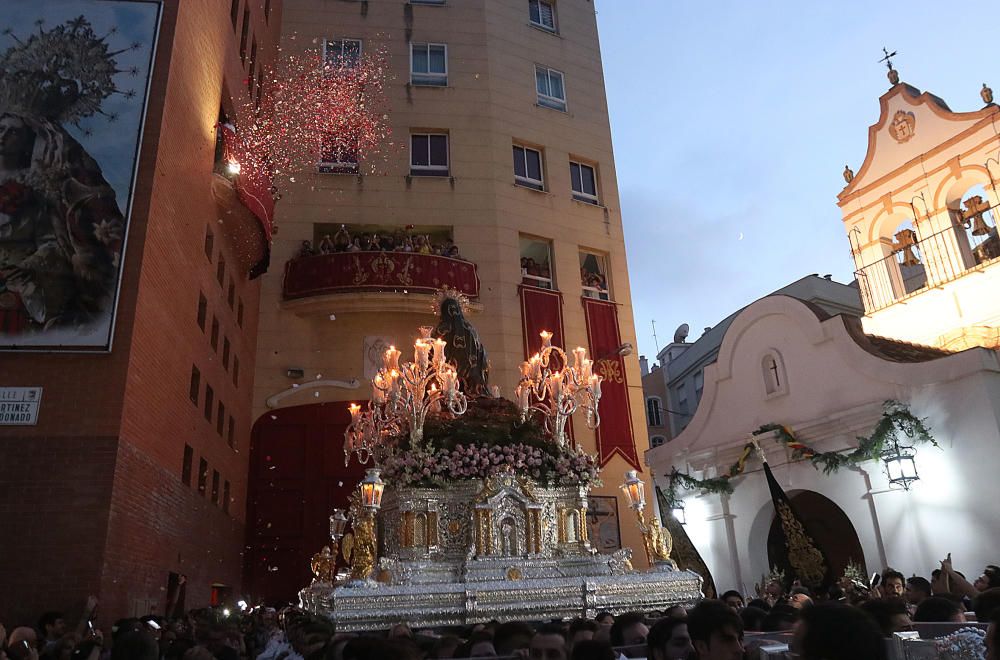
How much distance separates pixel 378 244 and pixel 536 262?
552cm

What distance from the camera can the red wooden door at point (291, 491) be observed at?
1953 centimetres

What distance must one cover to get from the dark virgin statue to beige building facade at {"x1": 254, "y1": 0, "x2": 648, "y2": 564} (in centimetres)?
771

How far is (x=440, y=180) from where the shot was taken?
24.3 meters

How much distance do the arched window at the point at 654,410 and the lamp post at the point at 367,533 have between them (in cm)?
3159

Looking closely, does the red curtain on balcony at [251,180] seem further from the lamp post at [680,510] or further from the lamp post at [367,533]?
the lamp post at [680,510]

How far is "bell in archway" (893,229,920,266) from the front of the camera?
19078 millimetres

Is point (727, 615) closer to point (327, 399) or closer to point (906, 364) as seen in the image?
point (906, 364)

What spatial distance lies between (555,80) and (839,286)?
15577 millimetres

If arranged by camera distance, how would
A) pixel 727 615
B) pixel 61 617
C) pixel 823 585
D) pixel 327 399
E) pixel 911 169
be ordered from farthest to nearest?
pixel 327 399, pixel 911 169, pixel 823 585, pixel 61 617, pixel 727 615

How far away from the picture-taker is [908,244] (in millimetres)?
19094

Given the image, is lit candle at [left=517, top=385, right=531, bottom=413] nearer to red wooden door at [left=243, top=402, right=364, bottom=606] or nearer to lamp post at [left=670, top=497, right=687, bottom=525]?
lamp post at [left=670, top=497, right=687, bottom=525]

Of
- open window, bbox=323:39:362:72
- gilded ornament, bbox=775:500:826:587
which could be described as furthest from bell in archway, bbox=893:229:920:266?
open window, bbox=323:39:362:72

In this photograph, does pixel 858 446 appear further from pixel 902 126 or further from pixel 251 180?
pixel 251 180

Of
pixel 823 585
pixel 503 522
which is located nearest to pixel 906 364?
pixel 823 585
